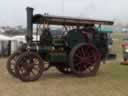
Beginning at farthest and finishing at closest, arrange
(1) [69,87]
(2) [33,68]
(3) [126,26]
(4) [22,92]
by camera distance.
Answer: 1. (3) [126,26]
2. (2) [33,68]
3. (1) [69,87]
4. (4) [22,92]

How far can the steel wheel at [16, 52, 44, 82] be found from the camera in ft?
31.9

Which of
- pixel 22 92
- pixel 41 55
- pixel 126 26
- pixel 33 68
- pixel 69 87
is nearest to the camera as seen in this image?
pixel 22 92

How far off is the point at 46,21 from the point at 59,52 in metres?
1.16

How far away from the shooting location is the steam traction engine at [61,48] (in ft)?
32.6

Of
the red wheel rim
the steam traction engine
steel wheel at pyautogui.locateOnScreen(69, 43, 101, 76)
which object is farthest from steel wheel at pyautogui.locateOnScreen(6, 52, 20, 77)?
the red wheel rim

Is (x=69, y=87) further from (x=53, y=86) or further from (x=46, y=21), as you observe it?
(x=46, y=21)

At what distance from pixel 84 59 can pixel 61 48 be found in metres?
0.90

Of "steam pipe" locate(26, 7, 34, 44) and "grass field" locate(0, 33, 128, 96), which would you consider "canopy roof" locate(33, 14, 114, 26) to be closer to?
"steam pipe" locate(26, 7, 34, 44)

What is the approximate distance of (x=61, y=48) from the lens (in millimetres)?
10758

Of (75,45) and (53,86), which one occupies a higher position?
(75,45)

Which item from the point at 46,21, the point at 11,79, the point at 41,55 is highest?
the point at 46,21

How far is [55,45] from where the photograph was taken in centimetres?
1056

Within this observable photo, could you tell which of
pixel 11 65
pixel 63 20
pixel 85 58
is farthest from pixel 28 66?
pixel 85 58

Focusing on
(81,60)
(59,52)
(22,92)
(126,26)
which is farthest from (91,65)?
(126,26)
